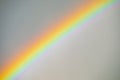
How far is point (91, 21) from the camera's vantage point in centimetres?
128

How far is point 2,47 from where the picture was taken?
4.29ft

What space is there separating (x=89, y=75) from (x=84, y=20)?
439 millimetres

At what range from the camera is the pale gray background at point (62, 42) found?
4.03ft

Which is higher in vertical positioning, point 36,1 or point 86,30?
point 36,1

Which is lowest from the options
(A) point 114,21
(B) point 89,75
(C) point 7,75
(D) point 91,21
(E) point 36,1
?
(B) point 89,75

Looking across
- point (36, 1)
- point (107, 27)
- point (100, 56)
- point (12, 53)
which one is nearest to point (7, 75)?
point (12, 53)

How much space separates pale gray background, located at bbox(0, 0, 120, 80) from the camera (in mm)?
1228

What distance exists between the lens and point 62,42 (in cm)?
130

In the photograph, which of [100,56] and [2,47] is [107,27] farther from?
[2,47]

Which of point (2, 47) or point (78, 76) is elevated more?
point (2, 47)

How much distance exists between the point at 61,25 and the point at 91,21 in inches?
9.6

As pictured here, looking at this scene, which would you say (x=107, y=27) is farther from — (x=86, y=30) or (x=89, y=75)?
(x=89, y=75)

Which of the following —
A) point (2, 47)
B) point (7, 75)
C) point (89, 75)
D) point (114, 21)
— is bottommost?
point (89, 75)

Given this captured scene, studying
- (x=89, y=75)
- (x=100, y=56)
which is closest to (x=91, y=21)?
(x=100, y=56)
